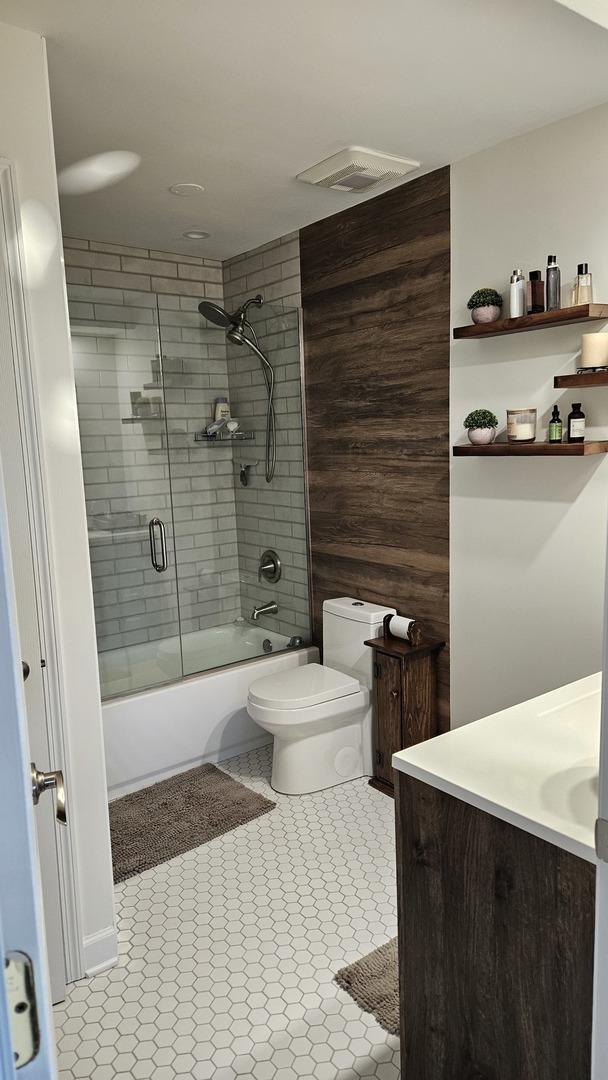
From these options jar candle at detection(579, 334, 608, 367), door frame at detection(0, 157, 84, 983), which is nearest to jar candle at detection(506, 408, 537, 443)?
jar candle at detection(579, 334, 608, 367)

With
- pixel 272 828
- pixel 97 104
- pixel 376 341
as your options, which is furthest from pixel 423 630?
pixel 97 104

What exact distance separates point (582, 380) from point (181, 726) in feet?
7.24

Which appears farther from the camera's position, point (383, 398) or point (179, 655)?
point (179, 655)

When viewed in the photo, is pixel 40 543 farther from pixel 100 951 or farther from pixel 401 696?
pixel 401 696

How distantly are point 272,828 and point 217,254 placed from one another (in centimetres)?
289

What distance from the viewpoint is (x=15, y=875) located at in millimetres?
566

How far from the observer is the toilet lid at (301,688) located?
118 inches

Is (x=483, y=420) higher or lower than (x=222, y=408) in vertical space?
lower

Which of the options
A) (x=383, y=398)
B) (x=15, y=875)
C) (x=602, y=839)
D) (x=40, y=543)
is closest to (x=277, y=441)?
(x=383, y=398)

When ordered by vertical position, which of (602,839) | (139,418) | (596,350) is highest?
(596,350)

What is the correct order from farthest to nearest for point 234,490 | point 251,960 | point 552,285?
point 234,490, point 552,285, point 251,960

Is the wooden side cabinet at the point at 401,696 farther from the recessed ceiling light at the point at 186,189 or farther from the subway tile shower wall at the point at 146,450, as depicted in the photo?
the recessed ceiling light at the point at 186,189

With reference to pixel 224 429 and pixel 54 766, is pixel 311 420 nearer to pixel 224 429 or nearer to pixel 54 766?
pixel 224 429

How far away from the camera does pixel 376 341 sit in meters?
3.21
